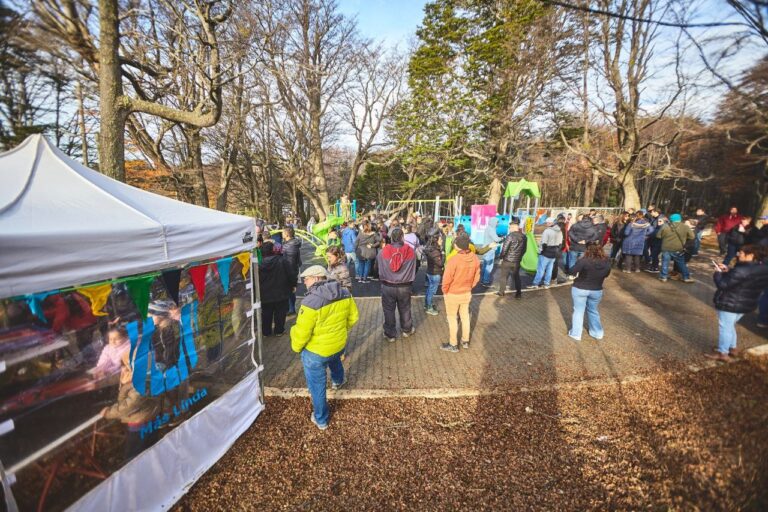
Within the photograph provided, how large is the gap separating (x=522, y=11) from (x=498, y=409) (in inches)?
730

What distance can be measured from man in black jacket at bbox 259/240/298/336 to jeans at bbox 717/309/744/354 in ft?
21.6

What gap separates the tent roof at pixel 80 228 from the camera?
180 centimetres

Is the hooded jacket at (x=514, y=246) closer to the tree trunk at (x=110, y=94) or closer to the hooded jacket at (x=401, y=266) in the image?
the hooded jacket at (x=401, y=266)

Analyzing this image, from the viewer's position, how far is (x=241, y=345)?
371cm

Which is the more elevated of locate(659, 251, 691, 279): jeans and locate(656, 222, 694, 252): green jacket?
locate(656, 222, 694, 252): green jacket

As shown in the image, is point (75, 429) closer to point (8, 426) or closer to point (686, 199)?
point (8, 426)

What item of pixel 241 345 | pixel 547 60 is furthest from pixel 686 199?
pixel 241 345

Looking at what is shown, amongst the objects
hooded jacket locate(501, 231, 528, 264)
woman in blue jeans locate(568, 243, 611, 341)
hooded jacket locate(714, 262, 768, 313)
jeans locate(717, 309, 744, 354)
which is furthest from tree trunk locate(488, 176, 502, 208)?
hooded jacket locate(714, 262, 768, 313)

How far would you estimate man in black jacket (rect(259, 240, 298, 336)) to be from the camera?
545cm

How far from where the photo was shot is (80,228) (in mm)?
2043

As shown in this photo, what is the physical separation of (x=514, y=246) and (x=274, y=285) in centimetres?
514

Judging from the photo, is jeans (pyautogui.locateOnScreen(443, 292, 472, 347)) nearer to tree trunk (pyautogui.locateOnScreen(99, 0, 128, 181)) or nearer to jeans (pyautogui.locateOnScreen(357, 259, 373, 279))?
jeans (pyautogui.locateOnScreen(357, 259, 373, 279))

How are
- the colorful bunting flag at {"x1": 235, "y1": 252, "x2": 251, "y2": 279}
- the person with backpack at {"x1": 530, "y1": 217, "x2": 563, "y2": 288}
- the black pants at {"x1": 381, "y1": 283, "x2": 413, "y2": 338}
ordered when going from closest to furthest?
the colorful bunting flag at {"x1": 235, "y1": 252, "x2": 251, "y2": 279}
the black pants at {"x1": 381, "y1": 283, "x2": 413, "y2": 338}
the person with backpack at {"x1": 530, "y1": 217, "x2": 563, "y2": 288}

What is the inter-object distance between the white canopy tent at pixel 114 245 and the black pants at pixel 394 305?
2570mm
